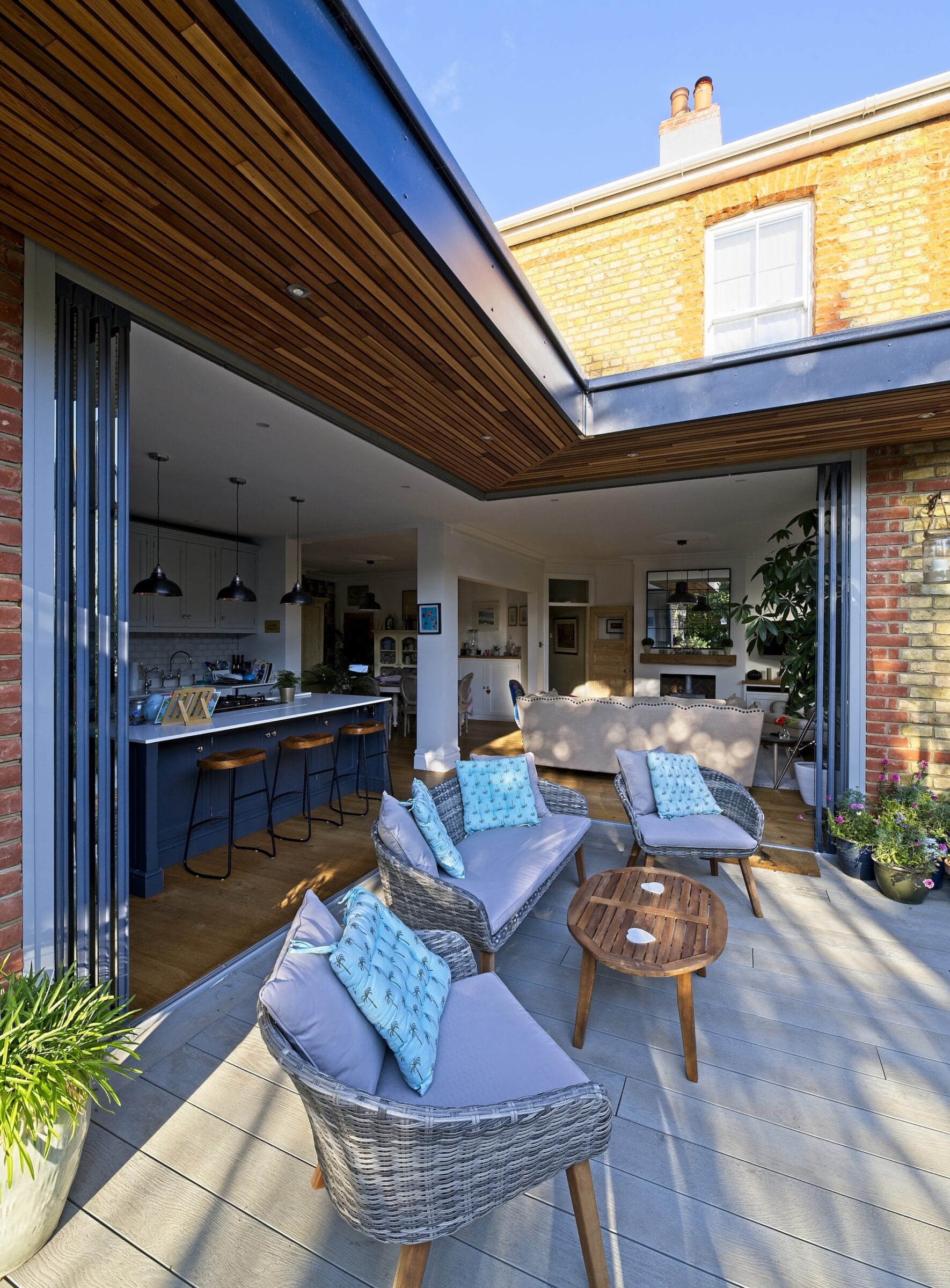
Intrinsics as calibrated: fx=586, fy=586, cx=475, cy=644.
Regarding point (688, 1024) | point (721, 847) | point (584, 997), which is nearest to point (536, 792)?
point (721, 847)

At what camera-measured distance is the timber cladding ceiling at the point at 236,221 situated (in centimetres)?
125

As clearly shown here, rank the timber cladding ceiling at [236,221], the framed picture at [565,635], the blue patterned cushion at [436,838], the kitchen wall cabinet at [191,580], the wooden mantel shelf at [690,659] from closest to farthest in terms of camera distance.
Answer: the timber cladding ceiling at [236,221] → the blue patterned cushion at [436,838] → the kitchen wall cabinet at [191,580] → the wooden mantel shelf at [690,659] → the framed picture at [565,635]

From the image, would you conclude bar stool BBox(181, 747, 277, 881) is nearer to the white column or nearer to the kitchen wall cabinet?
the white column

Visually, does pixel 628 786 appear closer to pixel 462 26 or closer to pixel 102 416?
pixel 102 416

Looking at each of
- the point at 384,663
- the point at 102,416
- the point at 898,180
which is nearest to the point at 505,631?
the point at 384,663

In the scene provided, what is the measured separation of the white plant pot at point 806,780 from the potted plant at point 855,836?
127 cm

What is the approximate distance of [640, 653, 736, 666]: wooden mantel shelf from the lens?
30.4 feet

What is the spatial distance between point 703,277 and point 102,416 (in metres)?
4.33

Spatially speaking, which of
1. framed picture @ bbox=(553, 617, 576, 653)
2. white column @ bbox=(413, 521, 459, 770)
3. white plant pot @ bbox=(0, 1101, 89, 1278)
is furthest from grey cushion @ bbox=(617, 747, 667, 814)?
framed picture @ bbox=(553, 617, 576, 653)

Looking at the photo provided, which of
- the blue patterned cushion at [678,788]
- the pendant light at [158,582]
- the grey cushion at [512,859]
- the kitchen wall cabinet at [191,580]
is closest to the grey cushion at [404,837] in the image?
the grey cushion at [512,859]

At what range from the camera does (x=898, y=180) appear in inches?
146

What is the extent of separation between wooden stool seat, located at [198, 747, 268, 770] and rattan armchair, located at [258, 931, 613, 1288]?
103 inches

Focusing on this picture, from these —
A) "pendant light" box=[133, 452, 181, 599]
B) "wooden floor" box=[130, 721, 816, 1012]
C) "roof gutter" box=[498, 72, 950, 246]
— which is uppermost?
"roof gutter" box=[498, 72, 950, 246]

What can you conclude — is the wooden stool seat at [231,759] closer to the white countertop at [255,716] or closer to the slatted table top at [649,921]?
the white countertop at [255,716]
